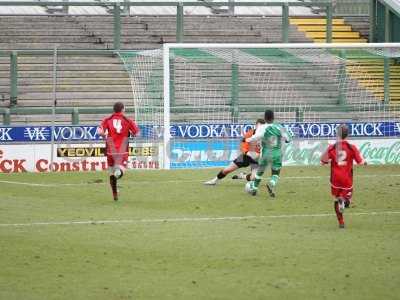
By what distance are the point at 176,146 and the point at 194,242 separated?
13.2m

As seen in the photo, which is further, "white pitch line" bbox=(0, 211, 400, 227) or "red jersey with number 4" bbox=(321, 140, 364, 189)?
"white pitch line" bbox=(0, 211, 400, 227)

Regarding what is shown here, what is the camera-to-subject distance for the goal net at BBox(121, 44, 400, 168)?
93.7 feet

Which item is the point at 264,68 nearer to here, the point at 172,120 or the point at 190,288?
the point at 172,120

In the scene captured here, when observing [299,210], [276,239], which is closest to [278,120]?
[299,210]

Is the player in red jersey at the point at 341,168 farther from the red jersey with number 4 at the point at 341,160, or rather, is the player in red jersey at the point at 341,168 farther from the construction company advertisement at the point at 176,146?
the construction company advertisement at the point at 176,146

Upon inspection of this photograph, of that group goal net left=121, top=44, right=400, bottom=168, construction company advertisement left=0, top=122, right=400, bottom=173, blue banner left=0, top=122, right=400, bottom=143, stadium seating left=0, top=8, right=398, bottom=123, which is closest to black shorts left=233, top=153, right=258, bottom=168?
construction company advertisement left=0, top=122, right=400, bottom=173

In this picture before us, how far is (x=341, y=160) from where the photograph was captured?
15.9 meters

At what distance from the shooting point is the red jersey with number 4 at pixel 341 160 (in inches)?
622

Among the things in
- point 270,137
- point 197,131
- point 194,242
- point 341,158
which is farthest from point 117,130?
point 197,131

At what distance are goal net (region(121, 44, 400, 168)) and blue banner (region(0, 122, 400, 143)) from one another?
0.03m

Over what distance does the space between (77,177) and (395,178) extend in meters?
7.08

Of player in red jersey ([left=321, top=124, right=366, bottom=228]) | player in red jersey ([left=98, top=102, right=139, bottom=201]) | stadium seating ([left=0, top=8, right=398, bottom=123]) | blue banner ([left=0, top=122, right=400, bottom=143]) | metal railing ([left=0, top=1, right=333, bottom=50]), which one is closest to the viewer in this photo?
player in red jersey ([left=321, top=124, right=366, bottom=228])

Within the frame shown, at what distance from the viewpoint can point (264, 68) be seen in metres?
30.6

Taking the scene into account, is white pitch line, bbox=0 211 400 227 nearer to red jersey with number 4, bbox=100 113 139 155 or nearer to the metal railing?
red jersey with number 4, bbox=100 113 139 155
